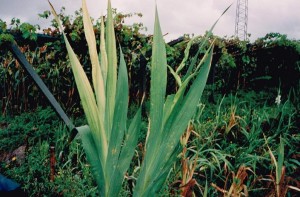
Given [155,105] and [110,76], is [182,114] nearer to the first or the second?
[155,105]

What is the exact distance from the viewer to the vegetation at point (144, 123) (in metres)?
0.95

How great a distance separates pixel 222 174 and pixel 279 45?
418 centimetres

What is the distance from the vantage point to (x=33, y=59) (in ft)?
14.2

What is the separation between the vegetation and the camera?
95cm

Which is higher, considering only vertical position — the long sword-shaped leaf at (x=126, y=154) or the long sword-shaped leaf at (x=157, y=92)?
the long sword-shaped leaf at (x=157, y=92)

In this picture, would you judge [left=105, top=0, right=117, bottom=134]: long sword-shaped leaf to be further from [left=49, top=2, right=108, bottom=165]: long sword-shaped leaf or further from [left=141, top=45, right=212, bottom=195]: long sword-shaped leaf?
[left=141, top=45, right=212, bottom=195]: long sword-shaped leaf

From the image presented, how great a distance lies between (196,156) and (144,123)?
1.40m

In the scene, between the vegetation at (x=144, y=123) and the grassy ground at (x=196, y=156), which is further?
the grassy ground at (x=196, y=156)

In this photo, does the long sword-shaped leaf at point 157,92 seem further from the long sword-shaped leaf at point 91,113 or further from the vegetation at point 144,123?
the long sword-shaped leaf at point 91,113

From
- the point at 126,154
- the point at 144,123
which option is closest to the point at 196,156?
the point at 126,154

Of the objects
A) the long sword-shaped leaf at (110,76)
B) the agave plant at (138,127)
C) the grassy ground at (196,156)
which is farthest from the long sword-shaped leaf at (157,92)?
the grassy ground at (196,156)

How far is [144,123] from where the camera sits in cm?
352

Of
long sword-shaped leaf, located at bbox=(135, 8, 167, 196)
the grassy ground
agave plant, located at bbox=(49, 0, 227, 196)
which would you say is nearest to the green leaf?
agave plant, located at bbox=(49, 0, 227, 196)

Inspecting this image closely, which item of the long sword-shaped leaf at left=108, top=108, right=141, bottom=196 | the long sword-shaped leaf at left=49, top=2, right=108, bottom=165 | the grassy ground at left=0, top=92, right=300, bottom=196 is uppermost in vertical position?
the long sword-shaped leaf at left=49, top=2, right=108, bottom=165
